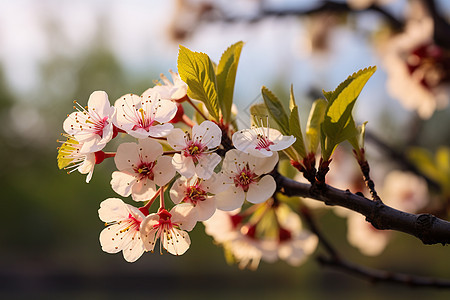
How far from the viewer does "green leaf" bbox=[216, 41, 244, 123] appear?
0.54m

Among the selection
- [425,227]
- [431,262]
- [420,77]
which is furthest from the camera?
[431,262]

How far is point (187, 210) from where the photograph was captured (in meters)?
Result: 0.48

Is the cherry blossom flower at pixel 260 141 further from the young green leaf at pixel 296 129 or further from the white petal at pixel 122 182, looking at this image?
the white petal at pixel 122 182

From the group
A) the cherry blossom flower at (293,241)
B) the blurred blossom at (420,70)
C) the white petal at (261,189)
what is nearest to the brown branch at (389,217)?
the white petal at (261,189)

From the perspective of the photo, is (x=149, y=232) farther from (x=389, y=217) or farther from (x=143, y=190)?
(x=389, y=217)

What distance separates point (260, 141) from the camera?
492 millimetres

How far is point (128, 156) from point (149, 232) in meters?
0.09

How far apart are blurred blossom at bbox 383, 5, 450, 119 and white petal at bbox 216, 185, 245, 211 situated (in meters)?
0.92

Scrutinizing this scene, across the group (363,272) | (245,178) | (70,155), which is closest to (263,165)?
(245,178)

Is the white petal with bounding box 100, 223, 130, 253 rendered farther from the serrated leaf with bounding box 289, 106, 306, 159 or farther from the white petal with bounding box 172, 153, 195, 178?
the serrated leaf with bounding box 289, 106, 306, 159

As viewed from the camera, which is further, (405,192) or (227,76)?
(405,192)

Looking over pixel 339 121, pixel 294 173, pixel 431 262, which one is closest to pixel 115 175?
pixel 339 121

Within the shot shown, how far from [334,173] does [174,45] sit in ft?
4.16

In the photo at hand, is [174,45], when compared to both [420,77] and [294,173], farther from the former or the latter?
[294,173]
